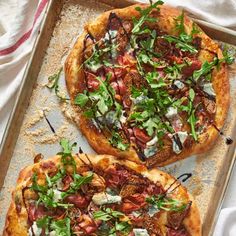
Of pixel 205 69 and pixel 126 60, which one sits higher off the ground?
pixel 126 60

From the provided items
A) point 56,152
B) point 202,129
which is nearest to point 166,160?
point 202,129

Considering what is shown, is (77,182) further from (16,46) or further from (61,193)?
(16,46)

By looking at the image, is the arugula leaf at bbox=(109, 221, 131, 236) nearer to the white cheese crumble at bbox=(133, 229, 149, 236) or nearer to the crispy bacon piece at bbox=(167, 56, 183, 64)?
the white cheese crumble at bbox=(133, 229, 149, 236)

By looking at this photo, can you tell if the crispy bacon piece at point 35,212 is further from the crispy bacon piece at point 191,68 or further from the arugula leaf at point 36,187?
the crispy bacon piece at point 191,68

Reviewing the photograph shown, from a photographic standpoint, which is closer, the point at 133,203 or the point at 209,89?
the point at 133,203

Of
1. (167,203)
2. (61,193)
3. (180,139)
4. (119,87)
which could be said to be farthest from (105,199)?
(119,87)

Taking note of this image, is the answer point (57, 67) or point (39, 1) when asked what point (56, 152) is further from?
point (39, 1)

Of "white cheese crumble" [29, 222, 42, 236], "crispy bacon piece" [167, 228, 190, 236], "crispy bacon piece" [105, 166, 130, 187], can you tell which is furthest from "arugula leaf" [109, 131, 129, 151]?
"white cheese crumble" [29, 222, 42, 236]
